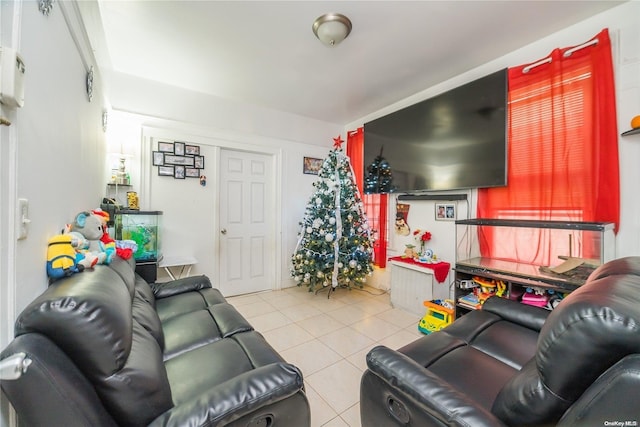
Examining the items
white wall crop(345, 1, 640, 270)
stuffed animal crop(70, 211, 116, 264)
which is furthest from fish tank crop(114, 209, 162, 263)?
white wall crop(345, 1, 640, 270)

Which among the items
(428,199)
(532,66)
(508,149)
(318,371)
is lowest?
(318,371)

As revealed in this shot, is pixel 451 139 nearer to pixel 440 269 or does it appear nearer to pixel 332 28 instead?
pixel 440 269

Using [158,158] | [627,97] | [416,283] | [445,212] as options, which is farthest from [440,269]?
[158,158]

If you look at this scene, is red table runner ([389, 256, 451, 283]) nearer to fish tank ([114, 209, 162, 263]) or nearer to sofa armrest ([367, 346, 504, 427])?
sofa armrest ([367, 346, 504, 427])

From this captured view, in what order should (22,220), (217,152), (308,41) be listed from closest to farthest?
→ (22,220)
(308,41)
(217,152)

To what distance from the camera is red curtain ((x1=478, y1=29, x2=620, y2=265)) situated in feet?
5.95

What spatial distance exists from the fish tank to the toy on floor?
2758mm

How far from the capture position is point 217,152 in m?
3.31

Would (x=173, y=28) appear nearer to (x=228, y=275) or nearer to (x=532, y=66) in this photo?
(x=228, y=275)

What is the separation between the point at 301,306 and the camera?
123 inches

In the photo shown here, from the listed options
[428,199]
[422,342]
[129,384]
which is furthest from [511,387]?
[428,199]

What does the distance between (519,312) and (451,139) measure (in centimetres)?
178

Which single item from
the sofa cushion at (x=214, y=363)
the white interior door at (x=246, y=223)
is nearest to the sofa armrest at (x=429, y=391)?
the sofa cushion at (x=214, y=363)

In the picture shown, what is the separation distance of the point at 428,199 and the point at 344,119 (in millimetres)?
1976
